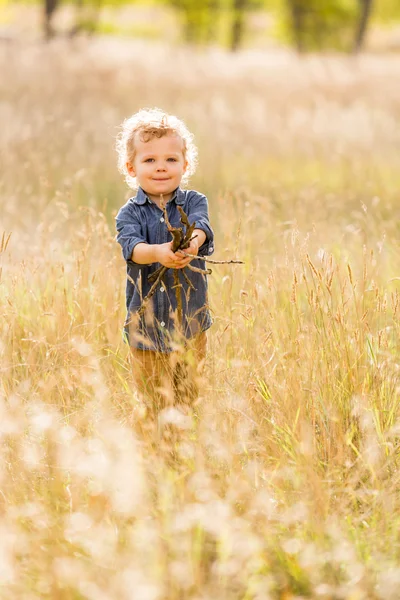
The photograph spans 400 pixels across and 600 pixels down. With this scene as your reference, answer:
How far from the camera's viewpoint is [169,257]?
2607 millimetres

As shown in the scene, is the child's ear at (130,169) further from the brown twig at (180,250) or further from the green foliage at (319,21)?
the green foliage at (319,21)

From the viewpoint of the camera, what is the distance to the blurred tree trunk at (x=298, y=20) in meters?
28.3

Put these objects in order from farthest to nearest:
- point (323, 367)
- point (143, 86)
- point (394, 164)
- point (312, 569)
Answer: point (143, 86) → point (394, 164) → point (323, 367) → point (312, 569)

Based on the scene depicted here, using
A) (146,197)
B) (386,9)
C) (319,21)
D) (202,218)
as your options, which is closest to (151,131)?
(146,197)

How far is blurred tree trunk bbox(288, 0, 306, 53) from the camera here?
93.0 ft

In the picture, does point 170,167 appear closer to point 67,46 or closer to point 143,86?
point 143,86

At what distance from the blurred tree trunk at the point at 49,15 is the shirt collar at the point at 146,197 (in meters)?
18.8

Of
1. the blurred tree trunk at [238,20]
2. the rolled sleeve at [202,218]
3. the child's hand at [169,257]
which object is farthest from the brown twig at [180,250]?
the blurred tree trunk at [238,20]

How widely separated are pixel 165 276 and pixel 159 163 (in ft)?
1.37

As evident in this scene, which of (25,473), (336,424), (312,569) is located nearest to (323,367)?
(336,424)

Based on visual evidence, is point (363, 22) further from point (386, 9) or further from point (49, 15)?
point (49, 15)

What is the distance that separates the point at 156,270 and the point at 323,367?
67 cm

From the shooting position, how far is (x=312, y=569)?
2.01 m

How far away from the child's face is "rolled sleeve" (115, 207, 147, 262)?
116 mm
